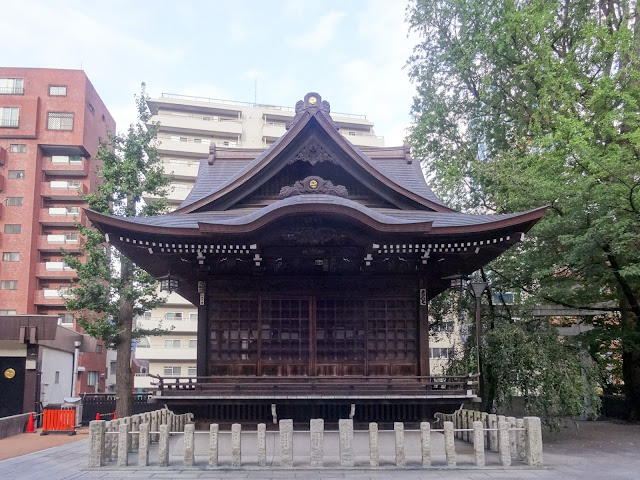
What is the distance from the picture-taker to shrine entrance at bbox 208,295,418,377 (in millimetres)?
14633

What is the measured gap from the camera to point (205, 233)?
42.9 feet

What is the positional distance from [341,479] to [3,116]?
49707mm

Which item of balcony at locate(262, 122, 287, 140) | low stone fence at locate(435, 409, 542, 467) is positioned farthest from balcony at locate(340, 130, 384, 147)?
low stone fence at locate(435, 409, 542, 467)

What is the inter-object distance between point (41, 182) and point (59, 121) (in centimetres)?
580

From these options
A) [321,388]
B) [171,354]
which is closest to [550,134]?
[321,388]

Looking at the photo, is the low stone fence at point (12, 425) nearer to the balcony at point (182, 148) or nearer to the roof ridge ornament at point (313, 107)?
the roof ridge ornament at point (313, 107)

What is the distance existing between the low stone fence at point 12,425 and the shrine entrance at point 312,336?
11.0m

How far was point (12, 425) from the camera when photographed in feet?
69.1

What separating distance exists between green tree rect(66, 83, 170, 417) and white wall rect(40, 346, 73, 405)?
637cm

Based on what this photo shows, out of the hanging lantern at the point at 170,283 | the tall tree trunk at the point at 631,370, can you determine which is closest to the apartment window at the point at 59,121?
the hanging lantern at the point at 170,283

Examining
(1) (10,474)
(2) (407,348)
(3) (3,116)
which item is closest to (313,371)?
(2) (407,348)

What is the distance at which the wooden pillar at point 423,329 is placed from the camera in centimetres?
1458

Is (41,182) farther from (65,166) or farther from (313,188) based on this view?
(313,188)

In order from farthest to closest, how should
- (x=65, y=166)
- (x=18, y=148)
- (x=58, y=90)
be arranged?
(x=65, y=166) → (x=58, y=90) → (x=18, y=148)
